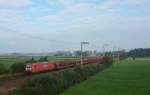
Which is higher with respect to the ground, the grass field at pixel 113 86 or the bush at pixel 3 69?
the bush at pixel 3 69

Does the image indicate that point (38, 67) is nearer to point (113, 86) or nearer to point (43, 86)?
point (113, 86)

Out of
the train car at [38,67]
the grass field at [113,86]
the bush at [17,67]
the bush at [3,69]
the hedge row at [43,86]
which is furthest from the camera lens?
the bush at [17,67]

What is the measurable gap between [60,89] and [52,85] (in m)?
4.37

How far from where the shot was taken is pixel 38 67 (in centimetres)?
5484

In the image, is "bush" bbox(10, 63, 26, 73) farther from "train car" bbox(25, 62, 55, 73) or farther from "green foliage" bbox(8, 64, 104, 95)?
"green foliage" bbox(8, 64, 104, 95)

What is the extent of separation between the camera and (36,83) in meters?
22.5

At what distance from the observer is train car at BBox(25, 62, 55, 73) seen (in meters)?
51.3

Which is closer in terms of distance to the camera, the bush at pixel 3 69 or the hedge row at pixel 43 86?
the hedge row at pixel 43 86

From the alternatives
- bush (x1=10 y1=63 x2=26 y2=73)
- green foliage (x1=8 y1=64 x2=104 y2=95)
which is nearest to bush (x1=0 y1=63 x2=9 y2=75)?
bush (x1=10 y1=63 x2=26 y2=73)

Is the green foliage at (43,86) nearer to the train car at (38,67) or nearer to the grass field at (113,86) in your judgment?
the grass field at (113,86)

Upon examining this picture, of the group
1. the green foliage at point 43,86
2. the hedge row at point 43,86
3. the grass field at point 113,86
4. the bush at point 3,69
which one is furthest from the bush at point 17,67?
the green foliage at point 43,86

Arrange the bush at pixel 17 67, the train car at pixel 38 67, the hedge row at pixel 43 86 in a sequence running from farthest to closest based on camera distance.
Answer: the bush at pixel 17 67 → the train car at pixel 38 67 → the hedge row at pixel 43 86

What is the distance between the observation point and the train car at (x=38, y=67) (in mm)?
51281

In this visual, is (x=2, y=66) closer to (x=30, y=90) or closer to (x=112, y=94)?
(x=112, y=94)
